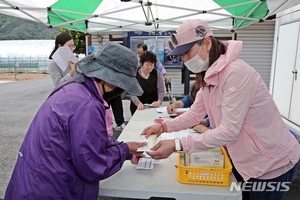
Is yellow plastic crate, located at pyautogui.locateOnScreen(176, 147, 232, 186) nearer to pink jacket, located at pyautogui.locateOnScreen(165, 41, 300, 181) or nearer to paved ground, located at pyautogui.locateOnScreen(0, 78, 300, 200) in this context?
pink jacket, located at pyautogui.locateOnScreen(165, 41, 300, 181)

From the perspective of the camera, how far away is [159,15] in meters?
5.15

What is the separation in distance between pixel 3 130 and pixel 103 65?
5266mm

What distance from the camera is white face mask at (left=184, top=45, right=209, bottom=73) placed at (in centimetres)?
133

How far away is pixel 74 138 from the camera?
0.99 meters

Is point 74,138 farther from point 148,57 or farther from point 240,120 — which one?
point 148,57

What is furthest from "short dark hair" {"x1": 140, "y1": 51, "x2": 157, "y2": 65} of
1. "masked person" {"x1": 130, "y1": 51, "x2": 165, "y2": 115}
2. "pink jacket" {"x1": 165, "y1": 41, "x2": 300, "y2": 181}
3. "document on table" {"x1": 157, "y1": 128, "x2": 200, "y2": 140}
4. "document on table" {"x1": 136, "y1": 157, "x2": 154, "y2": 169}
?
"pink jacket" {"x1": 165, "y1": 41, "x2": 300, "y2": 181}

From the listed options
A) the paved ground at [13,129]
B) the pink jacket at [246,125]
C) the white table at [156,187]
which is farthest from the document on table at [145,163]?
the paved ground at [13,129]

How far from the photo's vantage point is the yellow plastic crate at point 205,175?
1278mm

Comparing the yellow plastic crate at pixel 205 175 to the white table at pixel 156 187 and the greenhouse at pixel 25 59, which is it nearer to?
the white table at pixel 156 187

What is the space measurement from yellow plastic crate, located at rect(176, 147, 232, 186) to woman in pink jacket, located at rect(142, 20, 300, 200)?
0.08m

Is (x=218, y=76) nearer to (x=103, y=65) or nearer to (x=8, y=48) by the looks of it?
(x=103, y=65)

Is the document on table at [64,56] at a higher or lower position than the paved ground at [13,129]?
higher

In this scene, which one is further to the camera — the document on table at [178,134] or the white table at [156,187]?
the document on table at [178,134]

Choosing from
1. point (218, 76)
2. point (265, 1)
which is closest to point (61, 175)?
point (218, 76)
